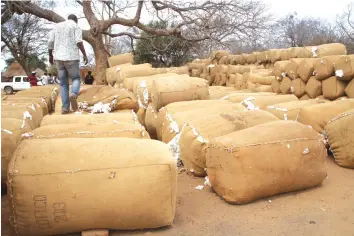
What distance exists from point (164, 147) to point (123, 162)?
1.01 feet

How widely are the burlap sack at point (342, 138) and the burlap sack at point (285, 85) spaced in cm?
195

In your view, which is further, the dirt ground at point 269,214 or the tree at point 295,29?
the tree at point 295,29

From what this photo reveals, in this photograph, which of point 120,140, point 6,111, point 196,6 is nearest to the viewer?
point 120,140

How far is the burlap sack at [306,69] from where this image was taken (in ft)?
15.3

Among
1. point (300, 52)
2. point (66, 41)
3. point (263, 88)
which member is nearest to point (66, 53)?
point (66, 41)

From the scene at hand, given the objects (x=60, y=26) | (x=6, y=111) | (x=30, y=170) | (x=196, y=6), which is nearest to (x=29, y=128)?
(x=6, y=111)

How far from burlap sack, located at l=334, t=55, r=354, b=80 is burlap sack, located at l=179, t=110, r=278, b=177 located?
1.46 metres

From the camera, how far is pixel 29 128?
9.97ft

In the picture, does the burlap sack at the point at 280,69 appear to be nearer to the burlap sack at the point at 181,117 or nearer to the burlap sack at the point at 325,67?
the burlap sack at the point at 325,67

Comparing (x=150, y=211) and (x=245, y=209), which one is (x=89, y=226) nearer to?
(x=150, y=211)

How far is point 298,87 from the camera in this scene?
4.93 meters

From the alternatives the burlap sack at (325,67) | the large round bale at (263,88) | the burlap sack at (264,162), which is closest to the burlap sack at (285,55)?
the large round bale at (263,88)

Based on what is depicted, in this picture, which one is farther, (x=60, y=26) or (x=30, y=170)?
(x=60, y=26)

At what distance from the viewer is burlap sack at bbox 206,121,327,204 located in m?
2.45
